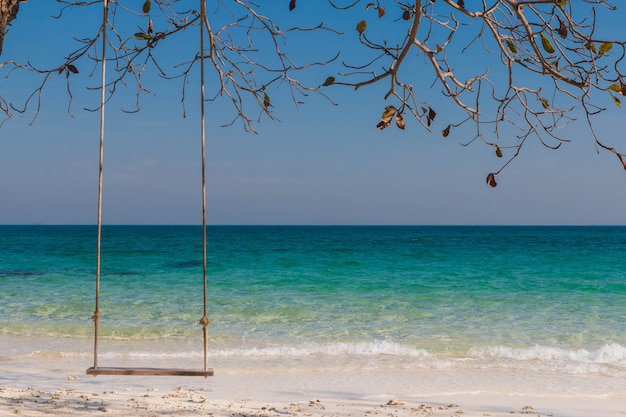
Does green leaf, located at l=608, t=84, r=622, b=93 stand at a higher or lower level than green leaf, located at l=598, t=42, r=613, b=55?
lower

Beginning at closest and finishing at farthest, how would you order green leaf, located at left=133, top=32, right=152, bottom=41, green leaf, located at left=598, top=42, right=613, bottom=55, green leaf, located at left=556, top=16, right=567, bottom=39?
green leaf, located at left=598, top=42, right=613, bottom=55 → green leaf, located at left=556, top=16, right=567, bottom=39 → green leaf, located at left=133, top=32, right=152, bottom=41

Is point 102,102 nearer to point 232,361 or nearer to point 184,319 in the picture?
point 232,361

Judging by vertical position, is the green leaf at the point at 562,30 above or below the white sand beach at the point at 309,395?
above

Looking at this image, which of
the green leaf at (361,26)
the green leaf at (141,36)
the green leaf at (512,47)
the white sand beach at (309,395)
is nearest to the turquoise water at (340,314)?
the white sand beach at (309,395)

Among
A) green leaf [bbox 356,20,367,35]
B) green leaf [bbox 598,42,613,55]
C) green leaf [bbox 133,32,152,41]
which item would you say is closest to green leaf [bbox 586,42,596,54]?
green leaf [bbox 598,42,613,55]

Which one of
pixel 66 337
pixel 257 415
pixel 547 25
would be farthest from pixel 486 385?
pixel 66 337

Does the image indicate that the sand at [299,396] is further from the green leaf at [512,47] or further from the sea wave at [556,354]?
the green leaf at [512,47]

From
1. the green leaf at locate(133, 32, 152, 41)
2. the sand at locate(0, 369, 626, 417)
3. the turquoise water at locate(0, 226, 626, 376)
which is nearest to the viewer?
the green leaf at locate(133, 32, 152, 41)

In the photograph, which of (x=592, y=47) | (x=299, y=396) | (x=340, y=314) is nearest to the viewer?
(x=592, y=47)

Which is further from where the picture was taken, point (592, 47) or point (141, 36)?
point (141, 36)

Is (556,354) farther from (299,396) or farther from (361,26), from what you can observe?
(361,26)

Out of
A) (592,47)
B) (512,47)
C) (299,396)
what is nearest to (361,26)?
(512,47)

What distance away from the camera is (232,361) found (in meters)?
5.80

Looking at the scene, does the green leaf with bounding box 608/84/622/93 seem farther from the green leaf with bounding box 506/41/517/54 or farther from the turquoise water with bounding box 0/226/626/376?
the turquoise water with bounding box 0/226/626/376
